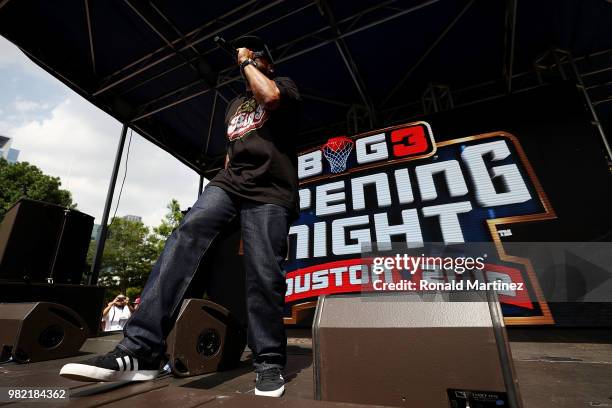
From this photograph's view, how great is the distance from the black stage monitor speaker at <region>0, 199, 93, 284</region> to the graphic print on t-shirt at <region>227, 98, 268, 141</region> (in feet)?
8.29

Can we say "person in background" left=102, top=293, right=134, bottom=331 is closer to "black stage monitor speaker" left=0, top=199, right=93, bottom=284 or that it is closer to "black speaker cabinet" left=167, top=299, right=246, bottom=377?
"black stage monitor speaker" left=0, top=199, right=93, bottom=284

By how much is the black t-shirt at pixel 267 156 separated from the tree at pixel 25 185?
18.6 meters

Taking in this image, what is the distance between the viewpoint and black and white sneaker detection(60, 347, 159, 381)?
917 millimetres

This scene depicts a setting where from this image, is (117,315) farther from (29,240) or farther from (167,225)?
(167,225)

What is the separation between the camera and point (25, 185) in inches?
611

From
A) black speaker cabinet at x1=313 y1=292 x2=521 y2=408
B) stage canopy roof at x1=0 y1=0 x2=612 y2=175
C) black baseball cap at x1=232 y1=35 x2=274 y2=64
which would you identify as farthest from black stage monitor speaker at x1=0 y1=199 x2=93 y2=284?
stage canopy roof at x1=0 y1=0 x2=612 y2=175

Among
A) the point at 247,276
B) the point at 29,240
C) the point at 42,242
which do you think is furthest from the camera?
the point at 42,242

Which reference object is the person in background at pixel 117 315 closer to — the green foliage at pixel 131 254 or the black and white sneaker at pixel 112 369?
the black and white sneaker at pixel 112 369

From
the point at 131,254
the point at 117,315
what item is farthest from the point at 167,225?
the point at 117,315

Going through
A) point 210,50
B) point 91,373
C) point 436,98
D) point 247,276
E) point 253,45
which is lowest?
point 91,373

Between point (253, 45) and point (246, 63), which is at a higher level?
point (253, 45)


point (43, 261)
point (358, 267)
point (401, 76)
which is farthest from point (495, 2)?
point (43, 261)

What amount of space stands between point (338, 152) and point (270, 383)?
14.5ft

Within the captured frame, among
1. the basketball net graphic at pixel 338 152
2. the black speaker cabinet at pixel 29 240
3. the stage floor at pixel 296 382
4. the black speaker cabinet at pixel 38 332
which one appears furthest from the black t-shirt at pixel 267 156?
the basketball net graphic at pixel 338 152
